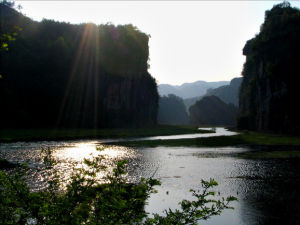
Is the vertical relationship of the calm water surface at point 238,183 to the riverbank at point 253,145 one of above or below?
below

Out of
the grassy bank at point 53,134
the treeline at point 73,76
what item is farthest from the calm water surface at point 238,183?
the treeline at point 73,76

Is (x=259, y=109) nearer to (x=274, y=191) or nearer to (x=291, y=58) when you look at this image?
(x=291, y=58)

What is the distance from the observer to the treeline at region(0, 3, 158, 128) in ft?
296

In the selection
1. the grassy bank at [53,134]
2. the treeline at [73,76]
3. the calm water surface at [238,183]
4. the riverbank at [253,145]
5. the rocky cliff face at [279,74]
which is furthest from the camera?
the treeline at [73,76]

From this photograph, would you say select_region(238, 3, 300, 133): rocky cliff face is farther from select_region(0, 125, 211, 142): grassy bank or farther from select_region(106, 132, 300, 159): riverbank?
select_region(0, 125, 211, 142): grassy bank

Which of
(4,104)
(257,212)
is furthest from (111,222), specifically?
(4,104)

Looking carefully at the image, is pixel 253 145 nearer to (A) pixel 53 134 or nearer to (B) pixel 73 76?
(A) pixel 53 134

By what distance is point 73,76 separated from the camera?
102 m

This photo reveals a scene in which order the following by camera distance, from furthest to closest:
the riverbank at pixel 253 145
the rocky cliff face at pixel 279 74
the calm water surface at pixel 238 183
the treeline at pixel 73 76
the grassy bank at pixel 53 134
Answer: the treeline at pixel 73 76 < the rocky cliff face at pixel 279 74 < the grassy bank at pixel 53 134 < the riverbank at pixel 253 145 < the calm water surface at pixel 238 183

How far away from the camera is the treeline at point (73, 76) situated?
3548 inches

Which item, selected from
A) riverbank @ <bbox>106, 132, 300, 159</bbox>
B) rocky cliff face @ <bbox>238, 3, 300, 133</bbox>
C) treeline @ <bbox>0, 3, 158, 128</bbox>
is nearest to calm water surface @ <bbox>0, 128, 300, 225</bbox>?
riverbank @ <bbox>106, 132, 300, 159</bbox>

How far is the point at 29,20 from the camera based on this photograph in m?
120

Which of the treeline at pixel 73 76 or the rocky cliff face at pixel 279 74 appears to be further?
the treeline at pixel 73 76

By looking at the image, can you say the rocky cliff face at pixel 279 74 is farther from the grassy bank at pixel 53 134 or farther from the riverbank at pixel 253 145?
the grassy bank at pixel 53 134
